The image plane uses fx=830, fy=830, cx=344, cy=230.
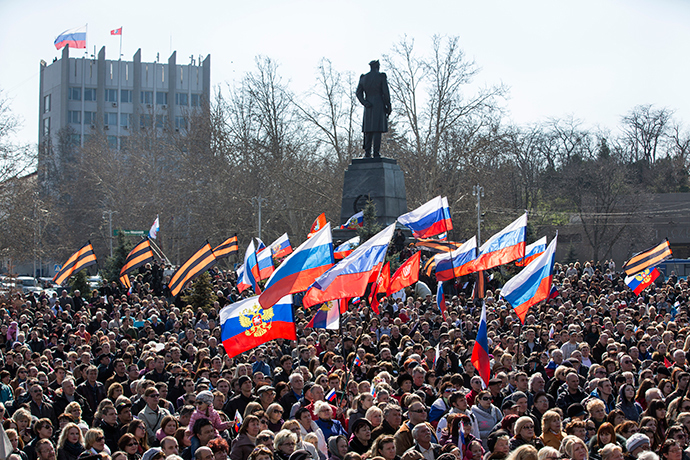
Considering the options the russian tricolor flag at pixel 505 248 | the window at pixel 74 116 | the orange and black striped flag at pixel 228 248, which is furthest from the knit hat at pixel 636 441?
the window at pixel 74 116

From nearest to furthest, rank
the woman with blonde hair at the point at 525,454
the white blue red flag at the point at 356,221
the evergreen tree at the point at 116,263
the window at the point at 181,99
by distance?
the woman with blonde hair at the point at 525,454, the white blue red flag at the point at 356,221, the evergreen tree at the point at 116,263, the window at the point at 181,99

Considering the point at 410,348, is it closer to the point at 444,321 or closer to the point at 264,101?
the point at 444,321

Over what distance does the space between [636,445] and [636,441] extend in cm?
3

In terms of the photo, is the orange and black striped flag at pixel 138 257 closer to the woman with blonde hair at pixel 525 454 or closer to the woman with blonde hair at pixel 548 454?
the woman with blonde hair at pixel 525 454

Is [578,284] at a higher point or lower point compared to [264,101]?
lower

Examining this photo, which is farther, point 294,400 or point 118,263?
point 118,263

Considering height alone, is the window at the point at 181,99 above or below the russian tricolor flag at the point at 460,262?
above

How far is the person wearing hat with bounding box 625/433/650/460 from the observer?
637 centimetres

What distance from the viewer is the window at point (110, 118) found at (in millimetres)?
86175

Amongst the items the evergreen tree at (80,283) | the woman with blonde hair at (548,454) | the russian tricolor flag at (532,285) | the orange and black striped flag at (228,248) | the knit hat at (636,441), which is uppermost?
the orange and black striped flag at (228,248)

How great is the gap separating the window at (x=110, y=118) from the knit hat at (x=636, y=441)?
84.7 meters

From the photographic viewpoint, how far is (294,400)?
8516mm

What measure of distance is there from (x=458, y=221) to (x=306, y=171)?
8731mm

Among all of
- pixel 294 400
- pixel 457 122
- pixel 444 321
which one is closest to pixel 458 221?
pixel 457 122
